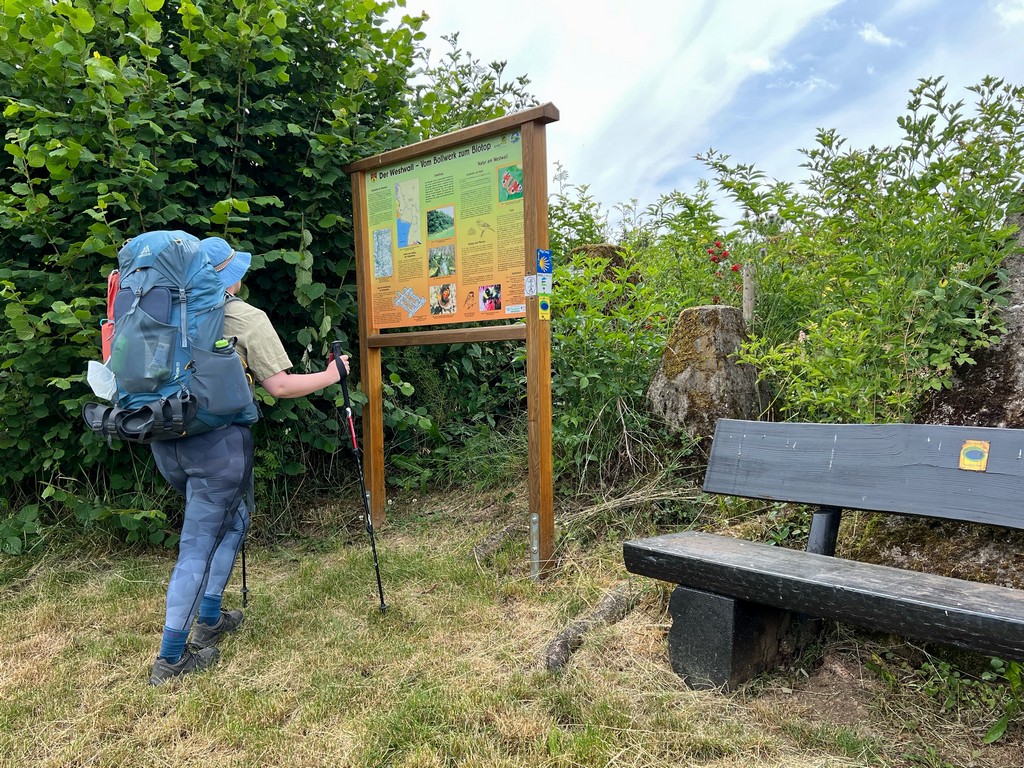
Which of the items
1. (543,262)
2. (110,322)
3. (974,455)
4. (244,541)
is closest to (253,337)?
(110,322)

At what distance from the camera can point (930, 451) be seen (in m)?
2.86

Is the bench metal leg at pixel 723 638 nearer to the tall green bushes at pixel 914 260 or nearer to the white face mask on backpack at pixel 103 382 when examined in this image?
the tall green bushes at pixel 914 260

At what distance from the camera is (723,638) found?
111 inches

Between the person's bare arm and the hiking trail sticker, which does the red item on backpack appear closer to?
the person's bare arm

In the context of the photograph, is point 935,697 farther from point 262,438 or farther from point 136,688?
point 262,438

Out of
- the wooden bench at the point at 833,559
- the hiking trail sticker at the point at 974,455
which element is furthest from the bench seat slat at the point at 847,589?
the hiking trail sticker at the point at 974,455

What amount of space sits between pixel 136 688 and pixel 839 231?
3816mm

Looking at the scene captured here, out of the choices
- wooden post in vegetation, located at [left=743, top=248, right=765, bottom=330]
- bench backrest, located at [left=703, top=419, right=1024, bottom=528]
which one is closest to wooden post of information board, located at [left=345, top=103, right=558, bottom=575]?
bench backrest, located at [left=703, top=419, right=1024, bottom=528]

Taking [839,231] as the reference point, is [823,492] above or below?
below

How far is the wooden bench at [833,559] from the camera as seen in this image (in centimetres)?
236

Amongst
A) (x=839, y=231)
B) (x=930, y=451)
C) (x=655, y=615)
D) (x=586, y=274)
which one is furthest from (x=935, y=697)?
(x=586, y=274)

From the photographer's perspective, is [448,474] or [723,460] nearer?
[723,460]

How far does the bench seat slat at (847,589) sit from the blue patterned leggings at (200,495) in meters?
1.72

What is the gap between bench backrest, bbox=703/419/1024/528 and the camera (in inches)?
107
